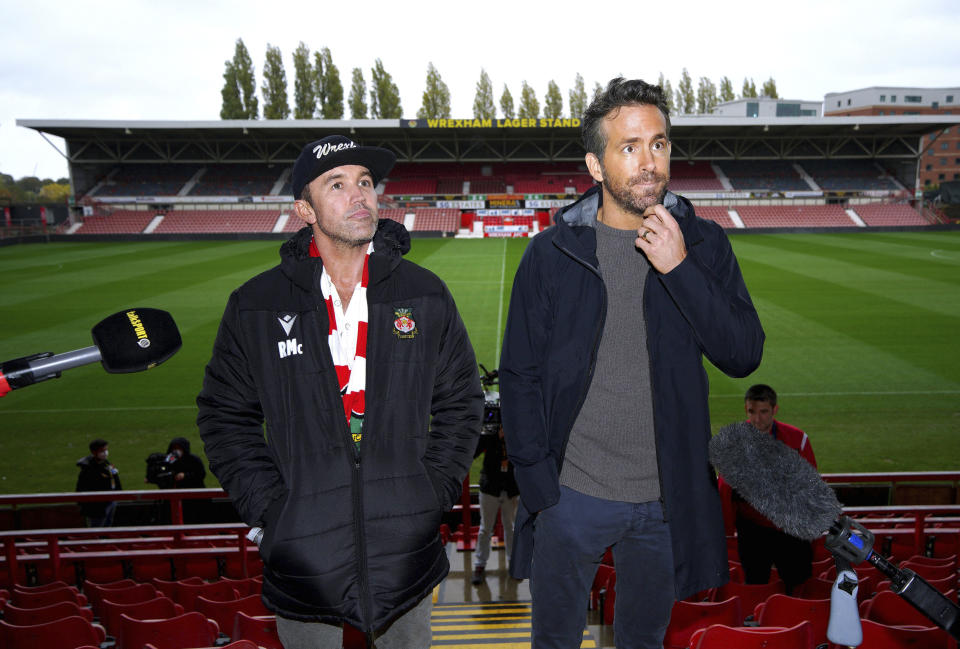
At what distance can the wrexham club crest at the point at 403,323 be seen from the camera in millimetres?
2156

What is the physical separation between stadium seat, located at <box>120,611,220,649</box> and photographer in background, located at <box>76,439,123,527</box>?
11.7 ft

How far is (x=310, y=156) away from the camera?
233cm

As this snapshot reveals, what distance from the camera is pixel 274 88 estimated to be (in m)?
62.7

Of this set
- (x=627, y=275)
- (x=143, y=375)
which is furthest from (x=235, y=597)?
(x=143, y=375)

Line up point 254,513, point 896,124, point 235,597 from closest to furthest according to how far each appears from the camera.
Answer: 1. point 254,513
2. point 235,597
3. point 896,124

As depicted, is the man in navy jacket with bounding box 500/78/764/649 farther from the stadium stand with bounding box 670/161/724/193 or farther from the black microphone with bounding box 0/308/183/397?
the stadium stand with bounding box 670/161/724/193

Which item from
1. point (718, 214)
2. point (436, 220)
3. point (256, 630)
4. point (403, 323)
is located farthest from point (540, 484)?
point (718, 214)

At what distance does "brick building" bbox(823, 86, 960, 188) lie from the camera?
76688mm

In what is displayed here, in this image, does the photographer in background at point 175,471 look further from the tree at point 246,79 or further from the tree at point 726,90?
the tree at point 726,90

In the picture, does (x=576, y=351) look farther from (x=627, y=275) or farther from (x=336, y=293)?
(x=336, y=293)

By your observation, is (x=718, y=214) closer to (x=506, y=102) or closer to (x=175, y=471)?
(x=506, y=102)

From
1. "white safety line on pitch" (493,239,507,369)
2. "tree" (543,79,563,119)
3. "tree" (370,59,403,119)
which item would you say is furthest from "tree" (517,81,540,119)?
"white safety line on pitch" (493,239,507,369)

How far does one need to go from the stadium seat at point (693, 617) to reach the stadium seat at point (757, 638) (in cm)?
61

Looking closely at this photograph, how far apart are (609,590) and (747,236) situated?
4046 cm
